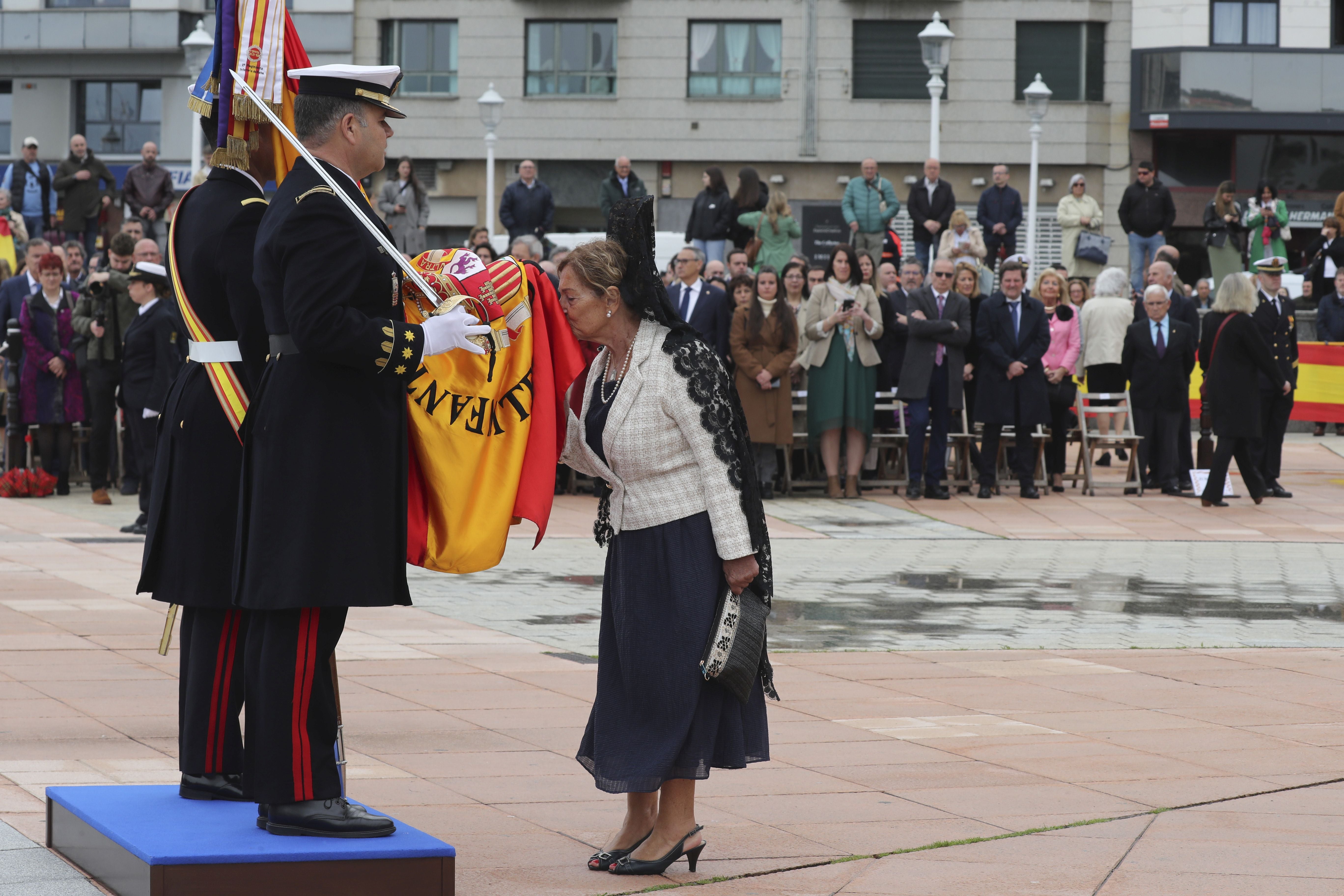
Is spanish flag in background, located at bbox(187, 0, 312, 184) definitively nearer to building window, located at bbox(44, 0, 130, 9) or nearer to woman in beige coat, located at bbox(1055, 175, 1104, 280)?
woman in beige coat, located at bbox(1055, 175, 1104, 280)

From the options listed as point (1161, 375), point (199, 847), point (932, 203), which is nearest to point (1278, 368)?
point (1161, 375)

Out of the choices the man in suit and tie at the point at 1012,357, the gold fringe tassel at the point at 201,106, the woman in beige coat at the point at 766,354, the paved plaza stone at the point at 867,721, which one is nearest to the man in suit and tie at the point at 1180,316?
the man in suit and tie at the point at 1012,357

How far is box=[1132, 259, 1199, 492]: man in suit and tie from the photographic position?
1791 cm

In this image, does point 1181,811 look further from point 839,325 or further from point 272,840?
point 839,325

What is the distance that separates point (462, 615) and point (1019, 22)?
103 feet

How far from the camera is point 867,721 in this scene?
23.8 feet

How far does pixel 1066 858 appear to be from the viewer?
16.8 feet

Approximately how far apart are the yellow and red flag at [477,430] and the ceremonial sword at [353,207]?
8cm

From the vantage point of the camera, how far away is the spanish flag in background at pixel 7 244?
23297 mm

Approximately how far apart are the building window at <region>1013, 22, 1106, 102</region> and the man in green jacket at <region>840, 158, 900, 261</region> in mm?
15780

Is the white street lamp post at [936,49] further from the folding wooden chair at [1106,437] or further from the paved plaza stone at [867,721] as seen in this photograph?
the paved plaza stone at [867,721]

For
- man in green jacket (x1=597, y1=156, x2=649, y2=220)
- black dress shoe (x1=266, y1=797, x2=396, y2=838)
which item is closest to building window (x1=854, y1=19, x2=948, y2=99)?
man in green jacket (x1=597, y1=156, x2=649, y2=220)

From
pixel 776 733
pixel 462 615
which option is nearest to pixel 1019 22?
pixel 462 615

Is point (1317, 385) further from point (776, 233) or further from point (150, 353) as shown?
point (150, 353)
